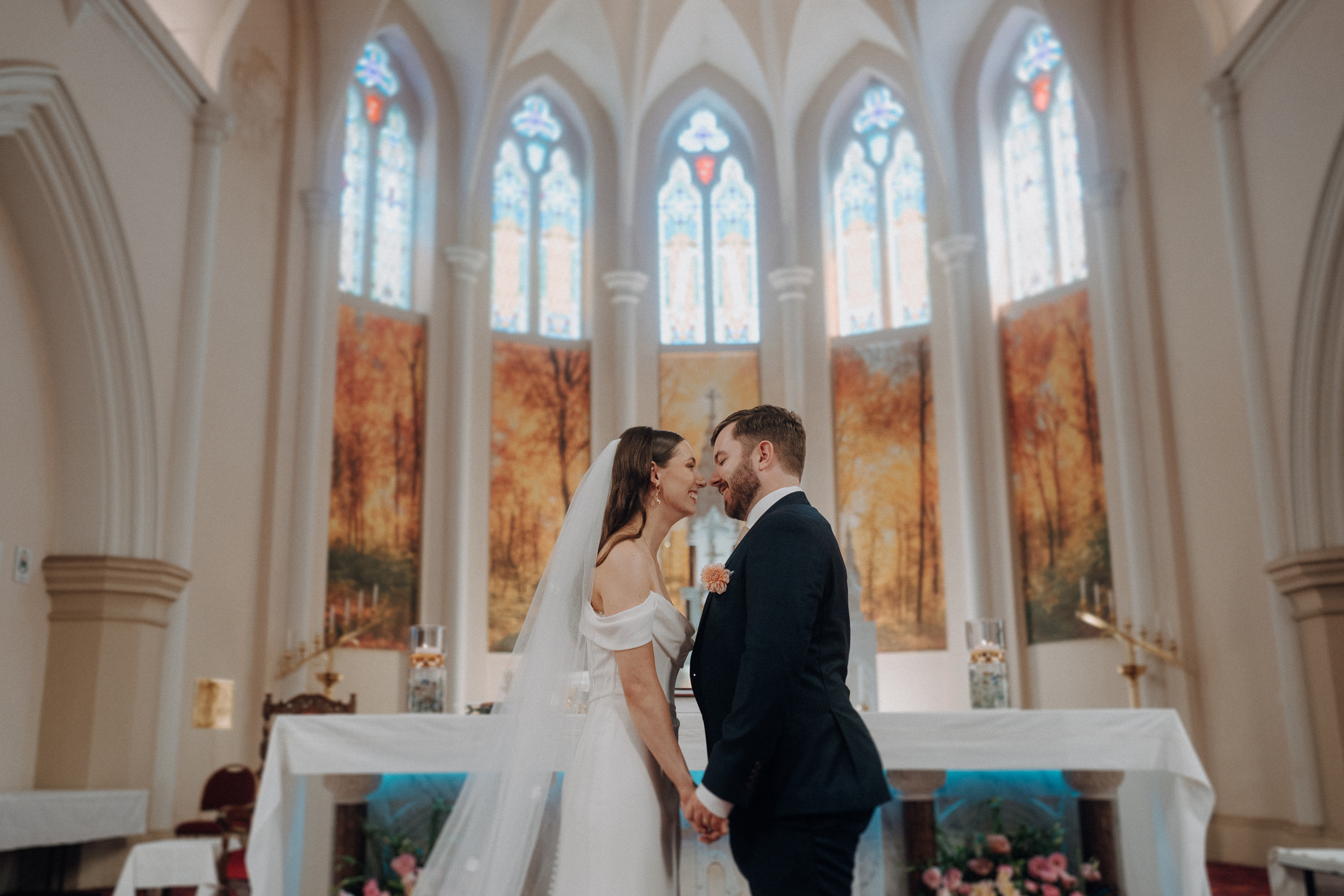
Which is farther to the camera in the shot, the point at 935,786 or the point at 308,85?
the point at 308,85

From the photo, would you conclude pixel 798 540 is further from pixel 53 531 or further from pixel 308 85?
pixel 308 85

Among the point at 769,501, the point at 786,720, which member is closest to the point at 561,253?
the point at 769,501

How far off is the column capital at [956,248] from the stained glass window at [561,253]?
151 inches

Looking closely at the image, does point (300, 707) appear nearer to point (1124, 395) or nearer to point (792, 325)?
point (792, 325)

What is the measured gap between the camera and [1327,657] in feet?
24.5

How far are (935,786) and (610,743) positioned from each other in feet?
7.23

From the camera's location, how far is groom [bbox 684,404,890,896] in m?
2.67

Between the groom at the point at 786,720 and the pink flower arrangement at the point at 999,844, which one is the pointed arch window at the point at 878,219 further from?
the groom at the point at 786,720

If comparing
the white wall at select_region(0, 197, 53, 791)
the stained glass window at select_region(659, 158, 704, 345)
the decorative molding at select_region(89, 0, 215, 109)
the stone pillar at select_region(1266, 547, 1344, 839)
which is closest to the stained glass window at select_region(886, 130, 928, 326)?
the stained glass window at select_region(659, 158, 704, 345)

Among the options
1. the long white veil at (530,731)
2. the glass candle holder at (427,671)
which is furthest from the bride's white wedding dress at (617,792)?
the glass candle holder at (427,671)

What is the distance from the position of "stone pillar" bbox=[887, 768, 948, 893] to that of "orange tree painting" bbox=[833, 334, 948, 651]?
6519 millimetres

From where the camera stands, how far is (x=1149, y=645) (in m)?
8.98

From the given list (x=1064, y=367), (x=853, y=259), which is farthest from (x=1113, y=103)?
(x=853, y=259)

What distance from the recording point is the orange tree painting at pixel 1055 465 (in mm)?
10203
